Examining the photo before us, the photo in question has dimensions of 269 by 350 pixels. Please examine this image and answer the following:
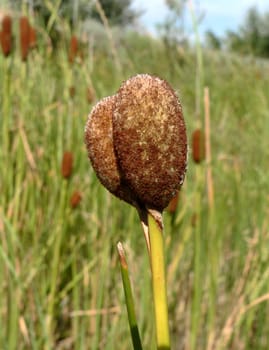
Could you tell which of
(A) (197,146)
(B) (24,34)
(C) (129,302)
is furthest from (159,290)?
(B) (24,34)

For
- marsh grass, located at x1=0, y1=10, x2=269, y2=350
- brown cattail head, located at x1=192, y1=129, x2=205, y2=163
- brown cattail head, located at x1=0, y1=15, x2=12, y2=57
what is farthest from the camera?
marsh grass, located at x1=0, y1=10, x2=269, y2=350

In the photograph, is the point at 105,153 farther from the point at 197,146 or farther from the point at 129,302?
the point at 197,146

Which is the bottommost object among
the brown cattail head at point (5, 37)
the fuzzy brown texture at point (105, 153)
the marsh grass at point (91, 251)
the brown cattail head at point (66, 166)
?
the marsh grass at point (91, 251)

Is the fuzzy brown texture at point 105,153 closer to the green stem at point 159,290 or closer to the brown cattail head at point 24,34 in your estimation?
the green stem at point 159,290

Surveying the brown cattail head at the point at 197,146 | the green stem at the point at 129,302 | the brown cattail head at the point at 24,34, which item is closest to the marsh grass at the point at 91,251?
the brown cattail head at the point at 24,34

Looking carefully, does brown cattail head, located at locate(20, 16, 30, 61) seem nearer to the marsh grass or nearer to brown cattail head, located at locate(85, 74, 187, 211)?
the marsh grass

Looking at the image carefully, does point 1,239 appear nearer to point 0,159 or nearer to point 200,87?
point 0,159

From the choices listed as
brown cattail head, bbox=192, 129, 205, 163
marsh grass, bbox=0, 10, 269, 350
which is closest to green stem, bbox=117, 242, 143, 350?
brown cattail head, bbox=192, 129, 205, 163

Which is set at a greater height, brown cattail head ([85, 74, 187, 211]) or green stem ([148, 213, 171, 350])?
brown cattail head ([85, 74, 187, 211])
